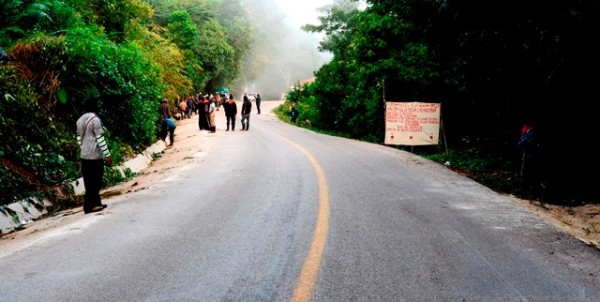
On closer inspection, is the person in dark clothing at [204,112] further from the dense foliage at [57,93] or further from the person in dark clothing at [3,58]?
the person in dark clothing at [3,58]

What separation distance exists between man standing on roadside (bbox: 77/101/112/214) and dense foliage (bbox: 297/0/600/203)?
7519mm

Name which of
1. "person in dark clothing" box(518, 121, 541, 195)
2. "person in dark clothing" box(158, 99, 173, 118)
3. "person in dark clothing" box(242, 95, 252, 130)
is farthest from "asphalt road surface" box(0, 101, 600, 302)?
"person in dark clothing" box(242, 95, 252, 130)

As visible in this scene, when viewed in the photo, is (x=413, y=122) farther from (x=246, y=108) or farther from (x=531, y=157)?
(x=246, y=108)

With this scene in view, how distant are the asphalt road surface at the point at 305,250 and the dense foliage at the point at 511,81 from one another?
1.77m

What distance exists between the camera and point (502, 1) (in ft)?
32.5

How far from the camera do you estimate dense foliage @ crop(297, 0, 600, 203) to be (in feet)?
29.2

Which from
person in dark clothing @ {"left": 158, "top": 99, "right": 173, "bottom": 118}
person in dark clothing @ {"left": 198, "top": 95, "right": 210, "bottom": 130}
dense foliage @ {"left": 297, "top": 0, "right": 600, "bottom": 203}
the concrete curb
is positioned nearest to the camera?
the concrete curb

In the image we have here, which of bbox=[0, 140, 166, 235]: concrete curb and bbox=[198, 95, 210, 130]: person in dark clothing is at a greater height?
bbox=[198, 95, 210, 130]: person in dark clothing

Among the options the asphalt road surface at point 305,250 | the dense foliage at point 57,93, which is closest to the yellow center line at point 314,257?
the asphalt road surface at point 305,250

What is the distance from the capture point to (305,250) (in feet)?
17.9

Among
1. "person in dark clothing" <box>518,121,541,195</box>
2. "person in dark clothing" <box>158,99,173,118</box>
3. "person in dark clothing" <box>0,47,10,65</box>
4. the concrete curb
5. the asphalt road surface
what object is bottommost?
the concrete curb

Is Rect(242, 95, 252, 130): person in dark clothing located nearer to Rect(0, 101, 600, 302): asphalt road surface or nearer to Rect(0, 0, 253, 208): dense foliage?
Rect(0, 0, 253, 208): dense foliage

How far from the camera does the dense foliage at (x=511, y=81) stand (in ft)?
29.2

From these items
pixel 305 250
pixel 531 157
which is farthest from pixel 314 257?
pixel 531 157
